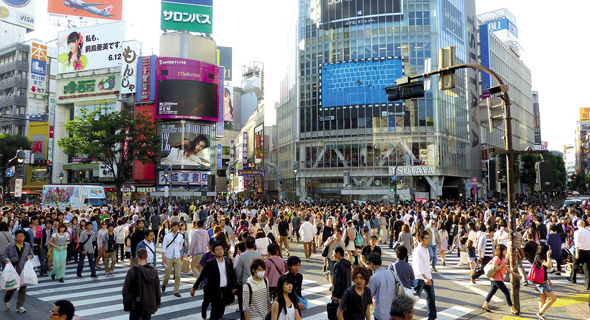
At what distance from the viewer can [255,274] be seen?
5.91 m

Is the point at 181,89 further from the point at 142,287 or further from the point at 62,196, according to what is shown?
the point at 142,287

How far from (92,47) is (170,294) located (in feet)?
224

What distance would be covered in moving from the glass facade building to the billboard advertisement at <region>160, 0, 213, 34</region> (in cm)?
1752

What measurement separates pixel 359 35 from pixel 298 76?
10065mm

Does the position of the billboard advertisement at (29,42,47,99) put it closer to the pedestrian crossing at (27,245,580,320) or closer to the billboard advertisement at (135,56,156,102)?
the billboard advertisement at (135,56,156,102)

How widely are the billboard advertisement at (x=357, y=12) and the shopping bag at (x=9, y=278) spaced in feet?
175

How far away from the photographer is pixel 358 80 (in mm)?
54531

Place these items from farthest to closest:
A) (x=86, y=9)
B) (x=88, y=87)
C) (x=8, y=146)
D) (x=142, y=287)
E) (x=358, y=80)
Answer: (x=86, y=9) < (x=88, y=87) < (x=8, y=146) < (x=358, y=80) < (x=142, y=287)

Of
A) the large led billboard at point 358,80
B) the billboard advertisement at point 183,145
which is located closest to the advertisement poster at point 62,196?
the billboard advertisement at point 183,145

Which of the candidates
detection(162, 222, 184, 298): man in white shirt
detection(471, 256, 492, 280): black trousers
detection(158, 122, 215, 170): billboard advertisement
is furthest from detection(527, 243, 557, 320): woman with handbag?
detection(158, 122, 215, 170): billboard advertisement

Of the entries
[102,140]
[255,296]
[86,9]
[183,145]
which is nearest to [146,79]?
[183,145]

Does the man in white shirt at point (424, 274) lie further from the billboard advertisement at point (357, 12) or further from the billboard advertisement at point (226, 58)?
the billboard advertisement at point (226, 58)


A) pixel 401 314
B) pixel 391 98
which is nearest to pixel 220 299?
pixel 401 314

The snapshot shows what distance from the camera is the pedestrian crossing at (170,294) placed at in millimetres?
8844
